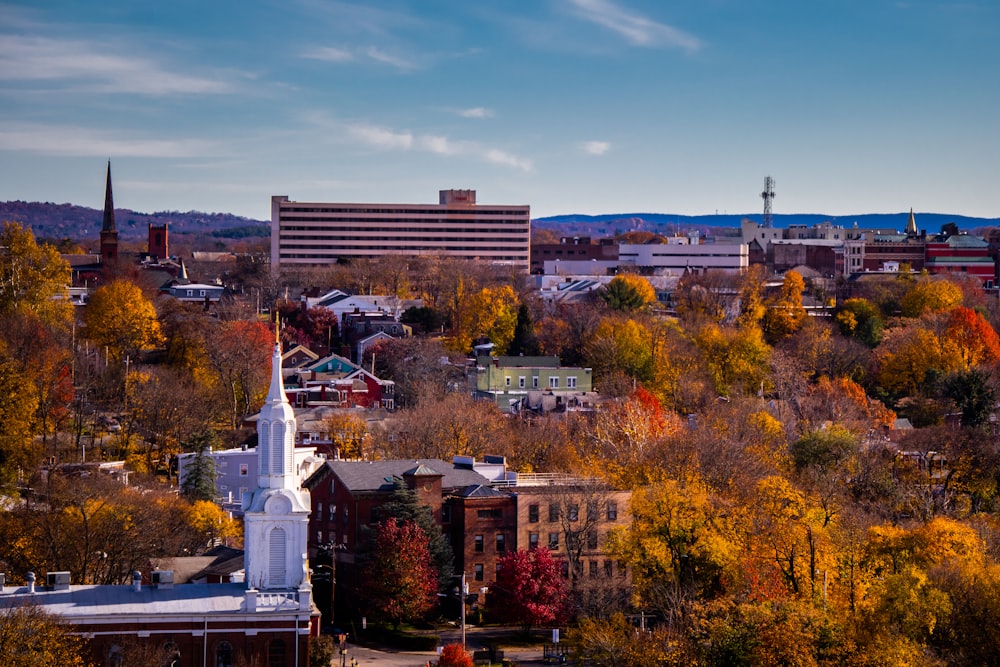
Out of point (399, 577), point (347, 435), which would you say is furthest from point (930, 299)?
point (399, 577)

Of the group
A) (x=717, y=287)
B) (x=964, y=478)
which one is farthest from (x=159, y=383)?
(x=717, y=287)

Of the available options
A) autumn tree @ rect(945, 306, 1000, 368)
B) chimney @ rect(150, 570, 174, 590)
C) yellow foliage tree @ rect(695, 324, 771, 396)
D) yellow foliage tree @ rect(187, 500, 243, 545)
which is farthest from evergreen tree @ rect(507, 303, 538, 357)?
chimney @ rect(150, 570, 174, 590)

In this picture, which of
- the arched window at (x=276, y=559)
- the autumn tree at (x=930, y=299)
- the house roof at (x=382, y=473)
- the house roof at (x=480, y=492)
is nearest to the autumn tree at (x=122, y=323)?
the house roof at (x=382, y=473)

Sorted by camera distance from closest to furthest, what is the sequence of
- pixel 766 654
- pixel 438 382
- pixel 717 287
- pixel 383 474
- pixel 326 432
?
1. pixel 766 654
2. pixel 383 474
3. pixel 326 432
4. pixel 438 382
5. pixel 717 287

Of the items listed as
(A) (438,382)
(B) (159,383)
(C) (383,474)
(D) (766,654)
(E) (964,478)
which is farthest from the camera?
(A) (438,382)

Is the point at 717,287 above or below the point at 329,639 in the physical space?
above

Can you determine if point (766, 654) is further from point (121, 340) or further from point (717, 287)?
point (717, 287)

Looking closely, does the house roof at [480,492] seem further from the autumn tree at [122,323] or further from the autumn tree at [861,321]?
the autumn tree at [861,321]

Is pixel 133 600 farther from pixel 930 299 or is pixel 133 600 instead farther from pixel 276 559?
pixel 930 299
